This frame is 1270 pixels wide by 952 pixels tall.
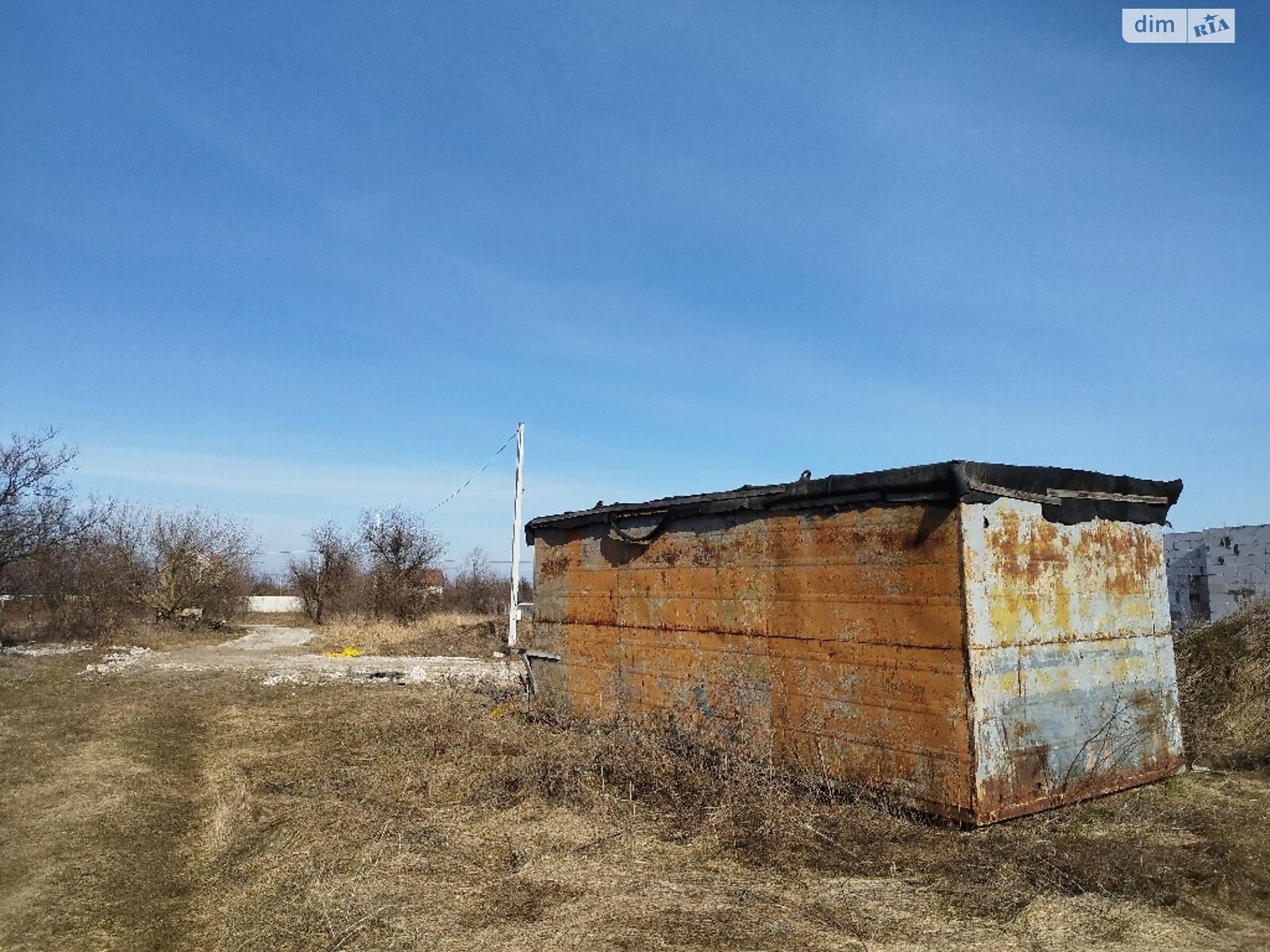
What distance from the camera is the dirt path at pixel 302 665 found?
53.8ft

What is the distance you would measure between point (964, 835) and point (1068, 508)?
9.15 feet

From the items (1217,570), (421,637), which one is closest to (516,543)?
(421,637)

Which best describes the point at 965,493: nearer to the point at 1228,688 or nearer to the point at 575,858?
the point at 575,858

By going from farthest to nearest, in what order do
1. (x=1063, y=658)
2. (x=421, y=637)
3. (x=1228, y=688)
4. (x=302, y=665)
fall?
(x=421, y=637) → (x=302, y=665) → (x=1228, y=688) → (x=1063, y=658)

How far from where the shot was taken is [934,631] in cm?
608

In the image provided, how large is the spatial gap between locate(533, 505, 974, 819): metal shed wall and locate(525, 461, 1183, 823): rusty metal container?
0.02 meters

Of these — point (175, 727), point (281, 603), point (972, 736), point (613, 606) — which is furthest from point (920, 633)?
point (281, 603)

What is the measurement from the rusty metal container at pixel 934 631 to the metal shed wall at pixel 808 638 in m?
0.02

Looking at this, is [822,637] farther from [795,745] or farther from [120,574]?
[120,574]

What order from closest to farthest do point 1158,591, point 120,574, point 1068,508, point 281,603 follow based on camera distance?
point 1068,508 → point 1158,591 → point 120,574 → point 281,603

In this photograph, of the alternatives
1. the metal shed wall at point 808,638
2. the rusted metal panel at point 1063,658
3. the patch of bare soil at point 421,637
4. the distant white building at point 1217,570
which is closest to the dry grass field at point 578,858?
the rusted metal panel at point 1063,658

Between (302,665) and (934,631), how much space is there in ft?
55.2

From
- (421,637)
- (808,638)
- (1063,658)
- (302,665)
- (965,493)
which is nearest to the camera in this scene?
(965,493)

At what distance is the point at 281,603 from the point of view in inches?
1886
